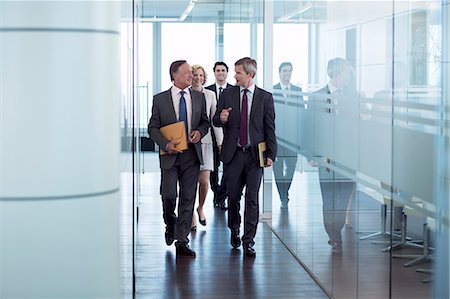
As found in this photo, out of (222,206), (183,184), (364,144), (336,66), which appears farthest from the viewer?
(222,206)

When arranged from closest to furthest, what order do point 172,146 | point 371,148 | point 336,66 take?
point 371,148 < point 336,66 < point 172,146

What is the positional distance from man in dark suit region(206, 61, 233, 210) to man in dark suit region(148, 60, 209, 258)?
2.35 metres

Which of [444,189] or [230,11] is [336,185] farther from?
[230,11]

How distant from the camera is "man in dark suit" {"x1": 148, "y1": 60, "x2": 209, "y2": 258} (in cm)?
866

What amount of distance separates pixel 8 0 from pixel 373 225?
2972mm

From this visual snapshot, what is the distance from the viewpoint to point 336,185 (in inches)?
281

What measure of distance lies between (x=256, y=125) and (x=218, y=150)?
292cm

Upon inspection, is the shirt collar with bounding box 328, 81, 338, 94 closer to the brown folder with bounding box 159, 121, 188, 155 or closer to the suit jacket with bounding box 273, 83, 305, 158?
the suit jacket with bounding box 273, 83, 305, 158

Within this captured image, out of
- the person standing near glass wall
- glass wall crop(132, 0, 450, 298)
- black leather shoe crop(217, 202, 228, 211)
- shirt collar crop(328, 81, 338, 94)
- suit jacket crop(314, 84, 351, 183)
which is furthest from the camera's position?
black leather shoe crop(217, 202, 228, 211)

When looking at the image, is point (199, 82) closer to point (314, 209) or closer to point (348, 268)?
point (314, 209)

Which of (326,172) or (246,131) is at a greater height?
(246,131)

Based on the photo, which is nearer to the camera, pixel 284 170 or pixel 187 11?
pixel 284 170

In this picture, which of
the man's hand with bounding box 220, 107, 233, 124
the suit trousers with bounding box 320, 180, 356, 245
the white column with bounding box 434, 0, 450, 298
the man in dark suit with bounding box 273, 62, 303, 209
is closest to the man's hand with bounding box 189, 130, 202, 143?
the man's hand with bounding box 220, 107, 233, 124

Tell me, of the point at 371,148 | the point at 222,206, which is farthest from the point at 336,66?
the point at 222,206
